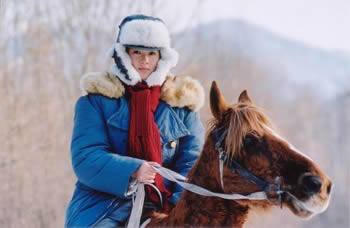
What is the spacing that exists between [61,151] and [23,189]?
127 centimetres

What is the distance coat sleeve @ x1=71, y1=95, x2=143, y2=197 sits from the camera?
335 centimetres

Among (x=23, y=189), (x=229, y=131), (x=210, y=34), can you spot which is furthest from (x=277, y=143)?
(x=210, y=34)

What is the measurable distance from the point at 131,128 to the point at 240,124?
755 millimetres

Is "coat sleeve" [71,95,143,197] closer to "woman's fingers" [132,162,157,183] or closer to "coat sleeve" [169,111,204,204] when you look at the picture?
"woman's fingers" [132,162,157,183]

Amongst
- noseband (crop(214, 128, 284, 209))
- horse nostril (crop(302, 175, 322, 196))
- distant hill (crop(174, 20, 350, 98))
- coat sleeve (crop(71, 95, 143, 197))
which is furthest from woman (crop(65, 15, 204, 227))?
distant hill (crop(174, 20, 350, 98))

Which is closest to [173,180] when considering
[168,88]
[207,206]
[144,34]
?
[207,206]

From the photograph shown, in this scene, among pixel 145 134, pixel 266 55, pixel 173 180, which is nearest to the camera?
pixel 173 180

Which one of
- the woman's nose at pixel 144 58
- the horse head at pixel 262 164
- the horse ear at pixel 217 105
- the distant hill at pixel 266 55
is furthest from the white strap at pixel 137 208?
the distant hill at pixel 266 55

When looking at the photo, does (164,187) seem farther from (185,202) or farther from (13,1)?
(13,1)

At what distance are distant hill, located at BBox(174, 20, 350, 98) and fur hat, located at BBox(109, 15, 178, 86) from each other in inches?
375

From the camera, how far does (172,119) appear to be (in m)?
3.68

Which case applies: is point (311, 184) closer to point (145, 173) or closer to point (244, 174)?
point (244, 174)

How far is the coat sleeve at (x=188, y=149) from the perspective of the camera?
12.1 feet

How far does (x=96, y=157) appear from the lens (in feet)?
11.2
